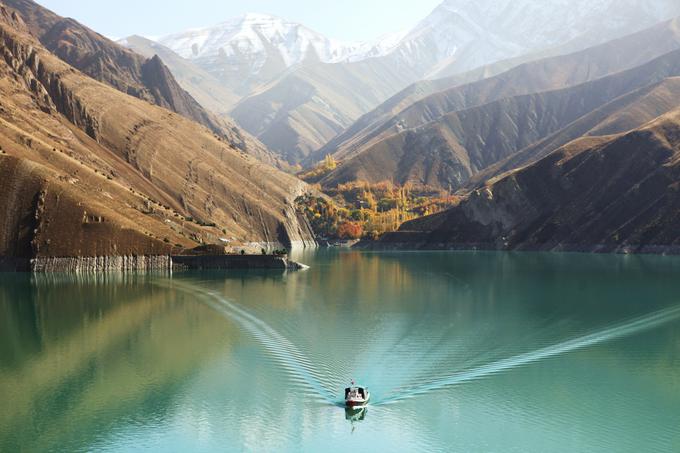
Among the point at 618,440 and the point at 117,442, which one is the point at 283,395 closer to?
the point at 117,442

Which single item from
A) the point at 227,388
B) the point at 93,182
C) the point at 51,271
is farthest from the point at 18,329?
the point at 93,182

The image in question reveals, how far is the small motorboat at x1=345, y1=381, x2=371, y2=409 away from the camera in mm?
53094

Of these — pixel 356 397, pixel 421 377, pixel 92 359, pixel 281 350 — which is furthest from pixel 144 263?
pixel 356 397

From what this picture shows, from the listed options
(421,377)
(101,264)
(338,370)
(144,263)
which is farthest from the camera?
(144,263)

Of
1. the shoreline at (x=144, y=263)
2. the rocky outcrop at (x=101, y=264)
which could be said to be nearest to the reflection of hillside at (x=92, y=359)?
the rocky outcrop at (x=101, y=264)

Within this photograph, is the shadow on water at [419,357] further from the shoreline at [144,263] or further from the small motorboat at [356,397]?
the shoreline at [144,263]

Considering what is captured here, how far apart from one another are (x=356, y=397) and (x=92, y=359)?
94.2 ft

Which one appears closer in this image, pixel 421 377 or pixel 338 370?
pixel 421 377

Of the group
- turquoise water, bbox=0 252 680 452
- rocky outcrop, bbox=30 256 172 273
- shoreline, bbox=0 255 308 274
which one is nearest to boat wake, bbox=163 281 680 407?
turquoise water, bbox=0 252 680 452

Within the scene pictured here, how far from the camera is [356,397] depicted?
53.2 m

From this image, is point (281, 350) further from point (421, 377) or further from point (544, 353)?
point (544, 353)

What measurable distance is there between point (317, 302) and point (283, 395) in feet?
165

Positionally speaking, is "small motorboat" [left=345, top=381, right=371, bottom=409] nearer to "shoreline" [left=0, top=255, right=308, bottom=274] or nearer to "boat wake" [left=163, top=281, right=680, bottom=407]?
"boat wake" [left=163, top=281, right=680, bottom=407]

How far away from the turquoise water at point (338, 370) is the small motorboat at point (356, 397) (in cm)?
93
